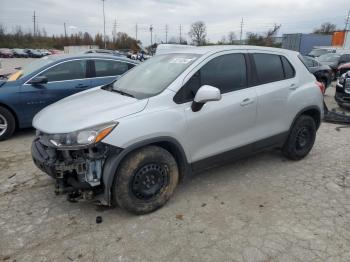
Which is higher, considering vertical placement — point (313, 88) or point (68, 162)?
point (313, 88)

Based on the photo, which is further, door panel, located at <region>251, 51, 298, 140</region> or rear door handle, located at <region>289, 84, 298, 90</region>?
rear door handle, located at <region>289, 84, 298, 90</region>

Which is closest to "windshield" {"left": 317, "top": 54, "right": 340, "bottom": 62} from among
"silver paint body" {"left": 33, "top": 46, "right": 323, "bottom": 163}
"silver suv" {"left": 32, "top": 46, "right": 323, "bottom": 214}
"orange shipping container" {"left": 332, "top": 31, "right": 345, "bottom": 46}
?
"silver paint body" {"left": 33, "top": 46, "right": 323, "bottom": 163}

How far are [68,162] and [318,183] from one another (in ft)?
10.5

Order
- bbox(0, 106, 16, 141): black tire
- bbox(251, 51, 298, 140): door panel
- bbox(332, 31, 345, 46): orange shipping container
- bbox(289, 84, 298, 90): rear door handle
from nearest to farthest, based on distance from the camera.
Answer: bbox(251, 51, 298, 140): door panel
bbox(289, 84, 298, 90): rear door handle
bbox(0, 106, 16, 141): black tire
bbox(332, 31, 345, 46): orange shipping container

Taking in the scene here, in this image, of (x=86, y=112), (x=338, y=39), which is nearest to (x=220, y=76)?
(x=86, y=112)

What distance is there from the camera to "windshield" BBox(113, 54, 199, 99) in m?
3.39

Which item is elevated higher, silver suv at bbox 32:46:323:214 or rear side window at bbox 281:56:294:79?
rear side window at bbox 281:56:294:79

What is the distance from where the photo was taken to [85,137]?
2803 millimetres

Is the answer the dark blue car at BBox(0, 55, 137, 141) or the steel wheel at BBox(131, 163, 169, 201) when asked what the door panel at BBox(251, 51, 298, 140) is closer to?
the steel wheel at BBox(131, 163, 169, 201)

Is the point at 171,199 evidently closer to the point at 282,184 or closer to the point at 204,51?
the point at 282,184

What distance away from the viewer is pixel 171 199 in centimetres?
362

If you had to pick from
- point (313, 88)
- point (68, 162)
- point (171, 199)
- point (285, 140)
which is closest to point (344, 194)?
point (285, 140)

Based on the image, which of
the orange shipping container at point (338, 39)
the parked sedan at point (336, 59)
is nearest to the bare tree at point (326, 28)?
the orange shipping container at point (338, 39)

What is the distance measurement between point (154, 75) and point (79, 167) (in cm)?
147
